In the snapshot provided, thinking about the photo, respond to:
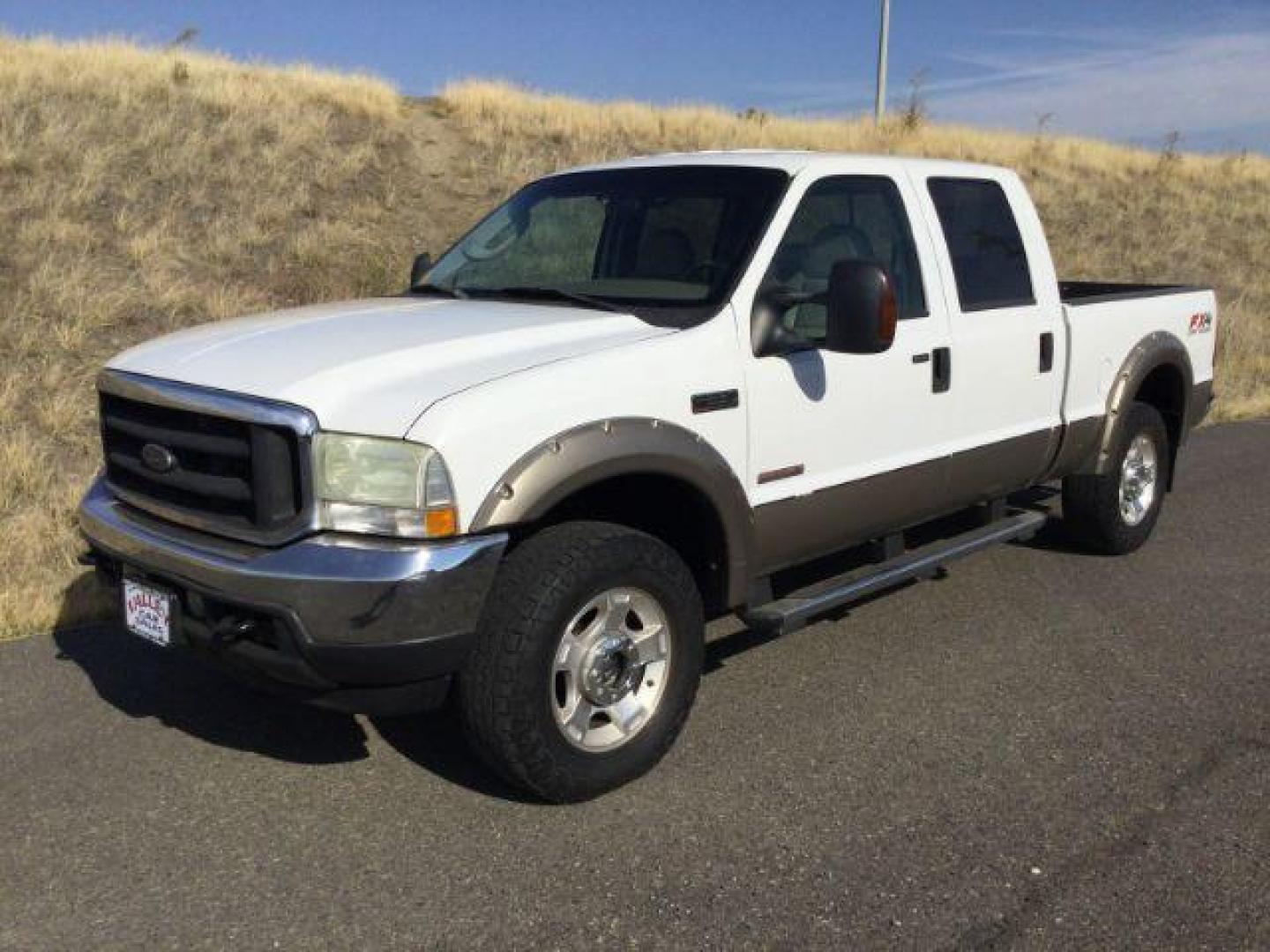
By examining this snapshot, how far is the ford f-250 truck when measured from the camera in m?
3.20

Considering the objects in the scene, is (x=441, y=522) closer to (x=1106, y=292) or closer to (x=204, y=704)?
(x=204, y=704)

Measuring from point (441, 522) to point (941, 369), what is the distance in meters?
2.40

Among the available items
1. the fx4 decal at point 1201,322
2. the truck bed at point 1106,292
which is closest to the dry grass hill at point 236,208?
the truck bed at point 1106,292

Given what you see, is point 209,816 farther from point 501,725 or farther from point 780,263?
point 780,263

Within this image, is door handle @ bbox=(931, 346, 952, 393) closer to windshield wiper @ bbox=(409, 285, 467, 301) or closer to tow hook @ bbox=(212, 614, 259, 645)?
windshield wiper @ bbox=(409, 285, 467, 301)

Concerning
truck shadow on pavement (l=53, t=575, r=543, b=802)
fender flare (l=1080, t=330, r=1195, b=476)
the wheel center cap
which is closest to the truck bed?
fender flare (l=1080, t=330, r=1195, b=476)

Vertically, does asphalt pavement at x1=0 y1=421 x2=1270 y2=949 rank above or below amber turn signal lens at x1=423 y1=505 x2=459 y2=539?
below

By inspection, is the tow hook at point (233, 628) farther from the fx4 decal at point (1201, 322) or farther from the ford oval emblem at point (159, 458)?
the fx4 decal at point (1201, 322)

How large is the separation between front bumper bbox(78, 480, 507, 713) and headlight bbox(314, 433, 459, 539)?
0.04m

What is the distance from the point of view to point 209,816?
141 inches

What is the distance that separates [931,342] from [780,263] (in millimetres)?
844

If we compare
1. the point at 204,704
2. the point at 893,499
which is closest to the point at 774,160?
the point at 893,499

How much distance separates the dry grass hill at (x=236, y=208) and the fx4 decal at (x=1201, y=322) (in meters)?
5.08

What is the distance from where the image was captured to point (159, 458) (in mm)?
3611
